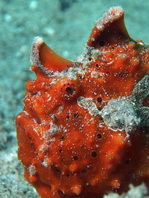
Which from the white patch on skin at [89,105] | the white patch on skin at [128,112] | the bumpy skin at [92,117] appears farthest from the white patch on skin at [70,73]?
the white patch on skin at [128,112]

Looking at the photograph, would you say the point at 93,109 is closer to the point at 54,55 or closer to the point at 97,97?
the point at 97,97

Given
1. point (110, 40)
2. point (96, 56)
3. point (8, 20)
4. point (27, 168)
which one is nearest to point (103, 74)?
point (96, 56)

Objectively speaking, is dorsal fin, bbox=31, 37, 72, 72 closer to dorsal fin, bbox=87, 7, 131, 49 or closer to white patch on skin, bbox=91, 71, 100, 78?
white patch on skin, bbox=91, 71, 100, 78

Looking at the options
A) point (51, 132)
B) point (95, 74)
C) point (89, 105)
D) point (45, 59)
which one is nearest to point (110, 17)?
point (95, 74)

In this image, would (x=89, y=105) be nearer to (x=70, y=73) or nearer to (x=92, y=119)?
(x=92, y=119)

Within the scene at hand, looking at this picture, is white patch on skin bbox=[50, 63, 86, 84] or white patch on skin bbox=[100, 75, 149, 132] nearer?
white patch on skin bbox=[100, 75, 149, 132]

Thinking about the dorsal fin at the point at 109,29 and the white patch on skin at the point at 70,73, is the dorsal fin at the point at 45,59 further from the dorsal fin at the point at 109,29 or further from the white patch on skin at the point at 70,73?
the dorsal fin at the point at 109,29

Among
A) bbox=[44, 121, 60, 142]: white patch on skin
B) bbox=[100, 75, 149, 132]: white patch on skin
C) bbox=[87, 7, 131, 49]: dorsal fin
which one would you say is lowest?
bbox=[100, 75, 149, 132]: white patch on skin

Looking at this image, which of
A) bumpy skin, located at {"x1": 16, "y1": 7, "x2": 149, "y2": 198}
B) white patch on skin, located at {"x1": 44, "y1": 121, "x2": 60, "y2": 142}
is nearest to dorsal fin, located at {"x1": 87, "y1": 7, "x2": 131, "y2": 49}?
bumpy skin, located at {"x1": 16, "y1": 7, "x2": 149, "y2": 198}
